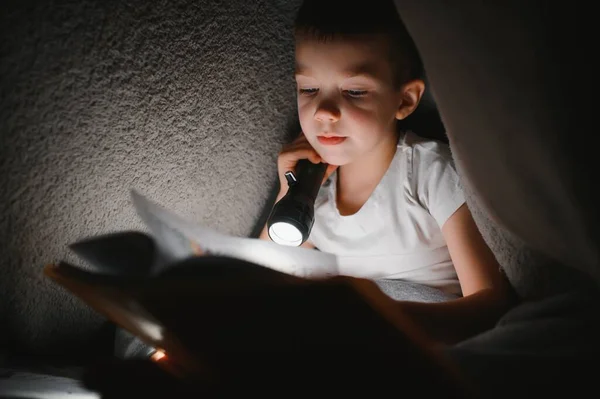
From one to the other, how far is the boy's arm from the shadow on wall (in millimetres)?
515

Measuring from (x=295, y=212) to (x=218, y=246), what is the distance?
13.0 inches

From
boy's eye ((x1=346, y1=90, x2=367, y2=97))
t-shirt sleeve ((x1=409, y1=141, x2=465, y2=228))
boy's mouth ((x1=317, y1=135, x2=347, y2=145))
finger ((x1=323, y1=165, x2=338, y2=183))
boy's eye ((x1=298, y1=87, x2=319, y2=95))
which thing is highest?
boy's eye ((x1=298, y1=87, x2=319, y2=95))

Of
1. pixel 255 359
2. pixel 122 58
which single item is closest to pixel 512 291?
pixel 255 359

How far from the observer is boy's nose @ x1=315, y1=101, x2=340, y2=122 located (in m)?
0.86

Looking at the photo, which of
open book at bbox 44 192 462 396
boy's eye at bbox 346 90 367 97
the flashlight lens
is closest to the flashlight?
the flashlight lens

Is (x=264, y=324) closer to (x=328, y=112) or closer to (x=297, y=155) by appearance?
(x=328, y=112)

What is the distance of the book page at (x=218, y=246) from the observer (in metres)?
0.57

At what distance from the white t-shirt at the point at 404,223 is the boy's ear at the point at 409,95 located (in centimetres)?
10

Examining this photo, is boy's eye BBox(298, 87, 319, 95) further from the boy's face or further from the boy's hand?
the boy's hand

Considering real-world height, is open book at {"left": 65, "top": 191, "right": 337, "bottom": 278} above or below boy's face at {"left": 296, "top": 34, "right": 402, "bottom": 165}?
below

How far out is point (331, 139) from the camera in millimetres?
919

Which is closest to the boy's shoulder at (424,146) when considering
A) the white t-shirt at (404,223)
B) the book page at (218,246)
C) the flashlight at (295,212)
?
the white t-shirt at (404,223)

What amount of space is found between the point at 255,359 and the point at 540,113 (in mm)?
405

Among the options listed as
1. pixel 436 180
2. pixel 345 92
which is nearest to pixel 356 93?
pixel 345 92
